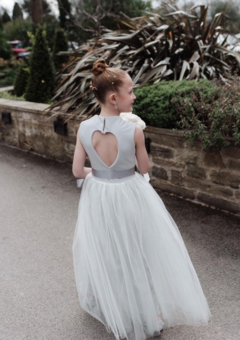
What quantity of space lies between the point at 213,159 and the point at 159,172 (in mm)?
796

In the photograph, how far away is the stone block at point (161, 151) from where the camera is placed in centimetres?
472

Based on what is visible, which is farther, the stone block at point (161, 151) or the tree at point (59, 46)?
the tree at point (59, 46)

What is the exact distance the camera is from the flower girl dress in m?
2.43

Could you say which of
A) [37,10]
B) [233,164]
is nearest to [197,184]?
[233,164]

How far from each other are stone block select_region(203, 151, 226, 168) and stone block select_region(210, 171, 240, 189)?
8 centimetres

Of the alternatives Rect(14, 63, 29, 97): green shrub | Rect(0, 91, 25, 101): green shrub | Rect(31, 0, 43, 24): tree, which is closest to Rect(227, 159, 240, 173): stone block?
Rect(0, 91, 25, 101): green shrub

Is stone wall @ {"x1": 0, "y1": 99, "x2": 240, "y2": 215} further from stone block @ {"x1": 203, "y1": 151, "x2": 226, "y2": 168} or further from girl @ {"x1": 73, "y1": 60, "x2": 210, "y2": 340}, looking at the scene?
girl @ {"x1": 73, "y1": 60, "x2": 210, "y2": 340}

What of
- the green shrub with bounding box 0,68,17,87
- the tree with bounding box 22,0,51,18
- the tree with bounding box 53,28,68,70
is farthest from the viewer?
the tree with bounding box 22,0,51,18

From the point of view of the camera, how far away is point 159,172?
491cm

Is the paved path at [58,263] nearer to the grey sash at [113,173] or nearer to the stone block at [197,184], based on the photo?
the stone block at [197,184]

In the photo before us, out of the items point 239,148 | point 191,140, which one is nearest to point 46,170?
point 191,140

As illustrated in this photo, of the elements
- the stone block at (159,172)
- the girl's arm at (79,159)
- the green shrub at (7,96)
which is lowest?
the stone block at (159,172)

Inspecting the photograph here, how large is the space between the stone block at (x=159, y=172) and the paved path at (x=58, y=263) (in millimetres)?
250

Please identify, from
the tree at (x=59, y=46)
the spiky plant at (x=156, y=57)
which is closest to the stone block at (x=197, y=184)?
the spiky plant at (x=156, y=57)
